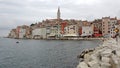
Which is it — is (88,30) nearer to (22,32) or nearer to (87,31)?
(87,31)

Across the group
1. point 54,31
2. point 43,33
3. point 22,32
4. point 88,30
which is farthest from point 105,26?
point 22,32

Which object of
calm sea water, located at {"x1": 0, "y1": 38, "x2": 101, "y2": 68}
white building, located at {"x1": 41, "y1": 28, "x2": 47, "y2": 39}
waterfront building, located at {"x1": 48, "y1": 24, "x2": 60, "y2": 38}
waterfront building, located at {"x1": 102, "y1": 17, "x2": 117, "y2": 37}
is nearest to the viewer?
calm sea water, located at {"x1": 0, "y1": 38, "x2": 101, "y2": 68}

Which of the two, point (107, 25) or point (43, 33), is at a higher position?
point (107, 25)

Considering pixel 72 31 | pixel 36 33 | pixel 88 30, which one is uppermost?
pixel 88 30

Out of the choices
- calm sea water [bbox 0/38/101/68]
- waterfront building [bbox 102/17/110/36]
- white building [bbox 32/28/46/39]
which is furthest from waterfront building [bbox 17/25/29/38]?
calm sea water [bbox 0/38/101/68]

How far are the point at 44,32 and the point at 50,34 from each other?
8.11 meters

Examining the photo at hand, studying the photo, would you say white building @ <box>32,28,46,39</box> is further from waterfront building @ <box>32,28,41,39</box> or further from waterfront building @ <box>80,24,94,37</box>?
waterfront building @ <box>80,24,94,37</box>

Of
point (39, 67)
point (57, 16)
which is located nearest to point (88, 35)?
point (57, 16)

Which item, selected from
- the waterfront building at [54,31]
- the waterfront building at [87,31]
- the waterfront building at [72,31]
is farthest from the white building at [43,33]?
the waterfront building at [87,31]

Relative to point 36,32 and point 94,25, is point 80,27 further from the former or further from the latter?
point 36,32

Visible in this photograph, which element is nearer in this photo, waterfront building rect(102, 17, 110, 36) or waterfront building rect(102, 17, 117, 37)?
waterfront building rect(102, 17, 117, 37)

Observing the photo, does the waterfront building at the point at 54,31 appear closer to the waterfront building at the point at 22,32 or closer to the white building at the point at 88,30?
the white building at the point at 88,30

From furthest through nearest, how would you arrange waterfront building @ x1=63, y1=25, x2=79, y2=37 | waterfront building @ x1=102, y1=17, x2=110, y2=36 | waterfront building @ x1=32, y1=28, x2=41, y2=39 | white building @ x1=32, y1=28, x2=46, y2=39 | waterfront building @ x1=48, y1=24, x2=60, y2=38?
waterfront building @ x1=32, y1=28, x2=41, y2=39, white building @ x1=32, y1=28, x2=46, y2=39, waterfront building @ x1=48, y1=24, x2=60, y2=38, waterfront building @ x1=63, y1=25, x2=79, y2=37, waterfront building @ x1=102, y1=17, x2=110, y2=36

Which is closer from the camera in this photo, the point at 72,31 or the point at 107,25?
the point at 107,25
